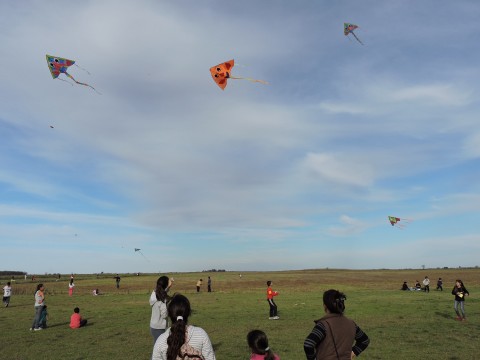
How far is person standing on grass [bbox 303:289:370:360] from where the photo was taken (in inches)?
193

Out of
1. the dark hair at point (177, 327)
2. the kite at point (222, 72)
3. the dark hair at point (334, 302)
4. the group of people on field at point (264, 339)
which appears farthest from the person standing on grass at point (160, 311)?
the kite at point (222, 72)

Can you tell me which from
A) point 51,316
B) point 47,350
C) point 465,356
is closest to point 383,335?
point 465,356

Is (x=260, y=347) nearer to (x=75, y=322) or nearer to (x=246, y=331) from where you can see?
(x=246, y=331)

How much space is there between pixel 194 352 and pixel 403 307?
932 inches

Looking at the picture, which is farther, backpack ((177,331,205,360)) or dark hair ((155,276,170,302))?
dark hair ((155,276,170,302))

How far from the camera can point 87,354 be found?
1283cm

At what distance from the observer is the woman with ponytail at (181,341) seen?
13.7 ft

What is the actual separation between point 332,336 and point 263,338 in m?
1.33

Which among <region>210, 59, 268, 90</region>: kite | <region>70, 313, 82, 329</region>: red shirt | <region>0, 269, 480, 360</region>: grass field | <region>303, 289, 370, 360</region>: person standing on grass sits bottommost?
<region>0, 269, 480, 360</region>: grass field

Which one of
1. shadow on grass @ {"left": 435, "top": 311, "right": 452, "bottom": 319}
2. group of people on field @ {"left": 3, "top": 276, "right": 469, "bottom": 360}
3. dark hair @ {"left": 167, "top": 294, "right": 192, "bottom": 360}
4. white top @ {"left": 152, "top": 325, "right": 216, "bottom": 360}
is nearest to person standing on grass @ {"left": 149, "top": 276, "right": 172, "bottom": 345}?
group of people on field @ {"left": 3, "top": 276, "right": 469, "bottom": 360}

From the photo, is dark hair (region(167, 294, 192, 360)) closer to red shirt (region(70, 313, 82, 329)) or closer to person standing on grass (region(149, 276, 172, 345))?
person standing on grass (region(149, 276, 172, 345))

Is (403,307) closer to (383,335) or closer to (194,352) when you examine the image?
(383,335)

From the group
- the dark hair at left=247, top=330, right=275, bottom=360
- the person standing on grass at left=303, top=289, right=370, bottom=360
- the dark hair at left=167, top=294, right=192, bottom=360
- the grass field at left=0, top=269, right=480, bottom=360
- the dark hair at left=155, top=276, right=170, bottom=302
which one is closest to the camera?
the dark hair at left=167, top=294, right=192, bottom=360

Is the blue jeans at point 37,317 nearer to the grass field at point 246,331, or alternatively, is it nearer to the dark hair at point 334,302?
the grass field at point 246,331
